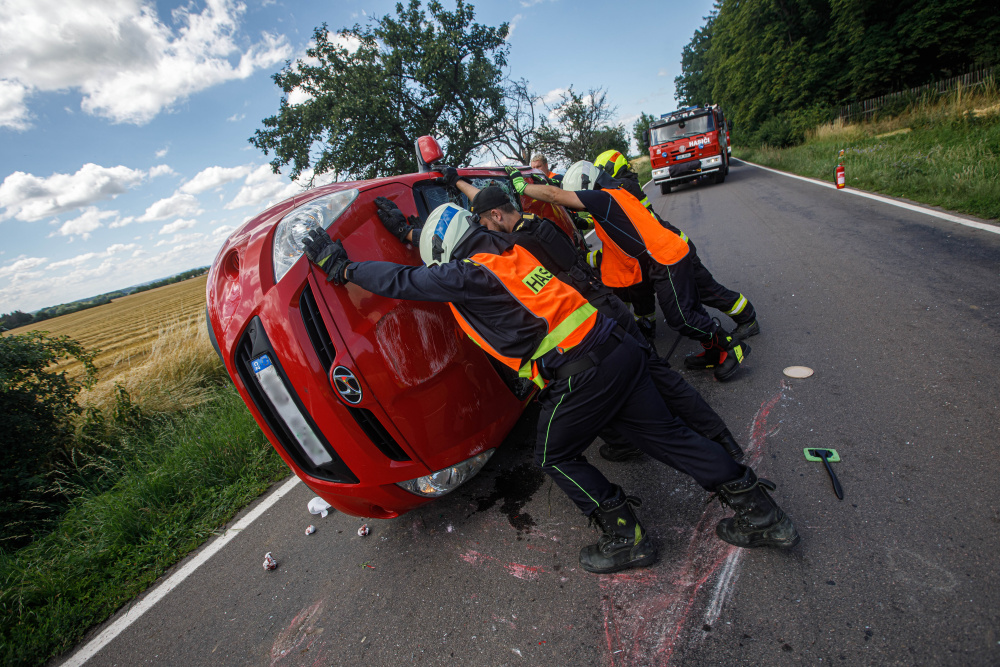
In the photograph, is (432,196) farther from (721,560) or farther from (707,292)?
(721,560)

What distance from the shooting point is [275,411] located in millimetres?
2119

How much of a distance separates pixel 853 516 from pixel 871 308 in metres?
2.72

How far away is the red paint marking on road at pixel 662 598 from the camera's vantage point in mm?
1702

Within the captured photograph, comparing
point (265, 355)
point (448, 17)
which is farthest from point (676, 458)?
point (448, 17)

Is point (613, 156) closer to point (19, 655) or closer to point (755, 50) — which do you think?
point (19, 655)

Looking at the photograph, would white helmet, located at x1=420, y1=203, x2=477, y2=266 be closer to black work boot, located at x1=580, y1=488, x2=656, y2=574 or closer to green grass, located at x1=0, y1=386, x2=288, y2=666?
black work boot, located at x1=580, y1=488, x2=656, y2=574

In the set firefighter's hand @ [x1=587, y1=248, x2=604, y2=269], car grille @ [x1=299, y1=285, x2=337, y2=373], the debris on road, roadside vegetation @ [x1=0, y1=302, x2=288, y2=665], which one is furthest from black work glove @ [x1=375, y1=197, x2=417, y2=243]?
roadside vegetation @ [x1=0, y1=302, x2=288, y2=665]

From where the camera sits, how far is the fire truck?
14.9 meters

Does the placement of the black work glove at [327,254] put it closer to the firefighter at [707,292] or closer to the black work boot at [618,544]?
the black work boot at [618,544]

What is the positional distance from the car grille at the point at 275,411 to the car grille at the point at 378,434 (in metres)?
0.17

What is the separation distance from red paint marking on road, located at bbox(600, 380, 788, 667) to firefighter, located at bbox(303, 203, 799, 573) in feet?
0.22

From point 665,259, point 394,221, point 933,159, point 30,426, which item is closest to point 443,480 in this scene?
point 394,221

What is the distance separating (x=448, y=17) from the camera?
18.8m

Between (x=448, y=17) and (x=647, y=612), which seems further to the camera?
(x=448, y=17)
